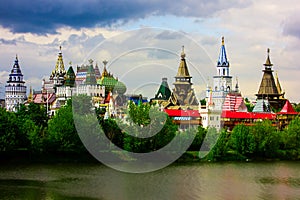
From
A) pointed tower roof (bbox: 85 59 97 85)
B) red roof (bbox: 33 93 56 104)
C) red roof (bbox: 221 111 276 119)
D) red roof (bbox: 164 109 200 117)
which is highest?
pointed tower roof (bbox: 85 59 97 85)

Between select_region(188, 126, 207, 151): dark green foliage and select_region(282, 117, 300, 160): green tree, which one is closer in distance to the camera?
select_region(188, 126, 207, 151): dark green foliage

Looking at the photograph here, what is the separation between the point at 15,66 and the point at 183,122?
3266 cm

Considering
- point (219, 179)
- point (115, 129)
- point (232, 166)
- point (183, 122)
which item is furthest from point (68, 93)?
point (219, 179)

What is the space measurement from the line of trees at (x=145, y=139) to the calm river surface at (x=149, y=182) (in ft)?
8.51

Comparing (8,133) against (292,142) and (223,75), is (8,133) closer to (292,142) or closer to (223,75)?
(292,142)

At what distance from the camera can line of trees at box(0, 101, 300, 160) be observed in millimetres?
30203

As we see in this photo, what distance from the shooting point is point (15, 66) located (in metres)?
69.9

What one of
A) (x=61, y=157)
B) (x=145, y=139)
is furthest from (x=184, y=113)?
(x=61, y=157)

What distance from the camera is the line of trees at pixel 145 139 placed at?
3020 cm

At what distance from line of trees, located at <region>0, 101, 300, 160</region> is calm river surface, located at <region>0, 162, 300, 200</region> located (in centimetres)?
259

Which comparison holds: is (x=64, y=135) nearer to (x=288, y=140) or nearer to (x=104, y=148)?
(x=104, y=148)

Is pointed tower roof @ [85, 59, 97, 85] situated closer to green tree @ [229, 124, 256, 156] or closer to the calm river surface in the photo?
green tree @ [229, 124, 256, 156]

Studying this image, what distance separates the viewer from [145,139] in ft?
105

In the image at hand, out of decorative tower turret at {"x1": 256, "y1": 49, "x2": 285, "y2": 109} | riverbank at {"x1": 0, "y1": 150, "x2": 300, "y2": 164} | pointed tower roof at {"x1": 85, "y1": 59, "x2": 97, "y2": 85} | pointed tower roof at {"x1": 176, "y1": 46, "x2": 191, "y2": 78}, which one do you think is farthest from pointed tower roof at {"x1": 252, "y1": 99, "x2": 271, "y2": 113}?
riverbank at {"x1": 0, "y1": 150, "x2": 300, "y2": 164}
